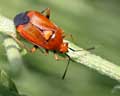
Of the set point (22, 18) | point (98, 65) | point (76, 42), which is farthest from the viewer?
point (76, 42)

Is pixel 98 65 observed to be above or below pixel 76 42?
above

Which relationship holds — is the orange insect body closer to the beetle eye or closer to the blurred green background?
the beetle eye

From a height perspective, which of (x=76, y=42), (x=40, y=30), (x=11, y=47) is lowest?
(x=76, y=42)

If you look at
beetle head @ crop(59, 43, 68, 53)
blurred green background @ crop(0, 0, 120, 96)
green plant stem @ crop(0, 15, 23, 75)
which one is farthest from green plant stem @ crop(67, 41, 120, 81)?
blurred green background @ crop(0, 0, 120, 96)

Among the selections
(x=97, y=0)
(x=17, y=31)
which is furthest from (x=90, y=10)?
(x=17, y=31)

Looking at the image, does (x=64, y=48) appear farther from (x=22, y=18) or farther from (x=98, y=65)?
(x=22, y=18)

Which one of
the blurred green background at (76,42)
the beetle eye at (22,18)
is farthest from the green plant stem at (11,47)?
the blurred green background at (76,42)

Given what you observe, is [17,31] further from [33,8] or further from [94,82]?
[94,82]

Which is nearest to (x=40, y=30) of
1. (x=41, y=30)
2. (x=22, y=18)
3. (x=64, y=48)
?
(x=41, y=30)
